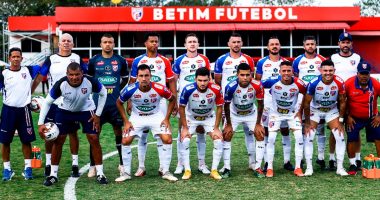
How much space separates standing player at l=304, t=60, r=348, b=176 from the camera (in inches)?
323

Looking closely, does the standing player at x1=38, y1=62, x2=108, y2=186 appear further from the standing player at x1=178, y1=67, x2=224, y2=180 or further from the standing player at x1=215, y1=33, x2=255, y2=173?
the standing player at x1=215, y1=33, x2=255, y2=173

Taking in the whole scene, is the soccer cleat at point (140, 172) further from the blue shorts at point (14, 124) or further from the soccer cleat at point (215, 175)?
the blue shorts at point (14, 124)

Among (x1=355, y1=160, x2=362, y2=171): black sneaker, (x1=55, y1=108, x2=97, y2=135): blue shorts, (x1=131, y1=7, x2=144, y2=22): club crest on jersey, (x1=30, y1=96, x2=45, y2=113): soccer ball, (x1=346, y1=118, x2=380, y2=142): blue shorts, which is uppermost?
(x1=131, y1=7, x2=144, y2=22): club crest on jersey

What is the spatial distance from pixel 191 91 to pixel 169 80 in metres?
0.76

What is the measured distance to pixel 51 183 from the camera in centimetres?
777

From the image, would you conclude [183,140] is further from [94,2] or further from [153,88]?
[94,2]

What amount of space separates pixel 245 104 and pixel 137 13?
2929cm

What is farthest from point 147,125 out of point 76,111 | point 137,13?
point 137,13

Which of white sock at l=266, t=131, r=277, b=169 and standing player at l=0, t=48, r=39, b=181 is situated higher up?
standing player at l=0, t=48, r=39, b=181

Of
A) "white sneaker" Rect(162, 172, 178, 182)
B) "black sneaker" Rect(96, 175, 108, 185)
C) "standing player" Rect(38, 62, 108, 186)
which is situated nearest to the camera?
"standing player" Rect(38, 62, 108, 186)

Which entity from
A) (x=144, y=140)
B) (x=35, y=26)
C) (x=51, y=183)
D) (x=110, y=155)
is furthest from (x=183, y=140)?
(x=35, y=26)

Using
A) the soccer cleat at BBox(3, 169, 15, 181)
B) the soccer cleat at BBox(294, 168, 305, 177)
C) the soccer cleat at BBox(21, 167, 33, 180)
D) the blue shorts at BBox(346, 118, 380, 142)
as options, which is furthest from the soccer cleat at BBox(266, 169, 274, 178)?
the soccer cleat at BBox(3, 169, 15, 181)

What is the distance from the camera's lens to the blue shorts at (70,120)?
7.95m

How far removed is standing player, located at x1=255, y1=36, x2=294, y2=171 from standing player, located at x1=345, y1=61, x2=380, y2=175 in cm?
91
